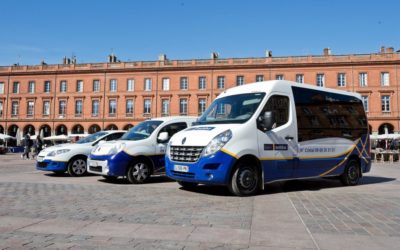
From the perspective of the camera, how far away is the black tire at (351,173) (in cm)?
975

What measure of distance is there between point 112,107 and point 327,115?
141ft

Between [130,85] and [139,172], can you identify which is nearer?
[139,172]

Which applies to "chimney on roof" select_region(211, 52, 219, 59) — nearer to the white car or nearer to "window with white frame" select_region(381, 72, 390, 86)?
"window with white frame" select_region(381, 72, 390, 86)

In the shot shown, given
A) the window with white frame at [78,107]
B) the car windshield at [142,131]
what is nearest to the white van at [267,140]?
the car windshield at [142,131]

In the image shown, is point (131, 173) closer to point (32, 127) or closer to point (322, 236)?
point (322, 236)

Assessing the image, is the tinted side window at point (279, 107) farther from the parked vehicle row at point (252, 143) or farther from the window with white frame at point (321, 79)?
the window with white frame at point (321, 79)

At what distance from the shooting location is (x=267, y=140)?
7.66 m

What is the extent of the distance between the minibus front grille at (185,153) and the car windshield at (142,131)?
2267 millimetres

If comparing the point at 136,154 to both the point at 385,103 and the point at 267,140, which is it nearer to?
the point at 267,140

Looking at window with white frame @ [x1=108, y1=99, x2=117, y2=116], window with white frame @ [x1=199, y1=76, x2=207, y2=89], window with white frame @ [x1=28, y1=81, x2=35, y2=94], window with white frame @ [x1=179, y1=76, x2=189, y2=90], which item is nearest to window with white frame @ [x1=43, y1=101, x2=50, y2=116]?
window with white frame @ [x1=28, y1=81, x2=35, y2=94]

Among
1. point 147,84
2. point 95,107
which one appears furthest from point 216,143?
point 95,107

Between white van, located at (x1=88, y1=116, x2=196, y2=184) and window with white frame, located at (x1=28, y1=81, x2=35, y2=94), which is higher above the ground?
window with white frame, located at (x1=28, y1=81, x2=35, y2=94)

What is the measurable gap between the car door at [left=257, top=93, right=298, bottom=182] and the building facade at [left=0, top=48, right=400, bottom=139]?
3788 centimetres

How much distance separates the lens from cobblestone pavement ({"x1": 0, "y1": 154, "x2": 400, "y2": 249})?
382 centimetres
